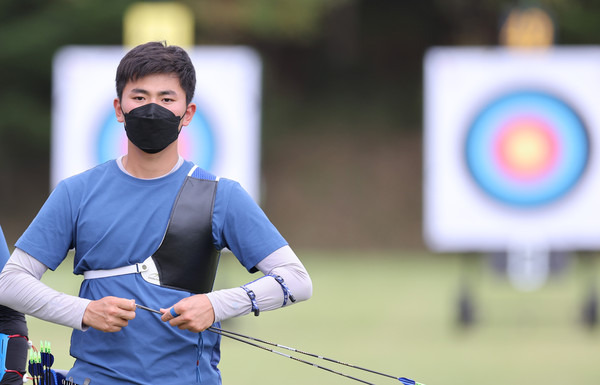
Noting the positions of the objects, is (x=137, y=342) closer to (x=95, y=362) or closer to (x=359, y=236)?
(x=95, y=362)

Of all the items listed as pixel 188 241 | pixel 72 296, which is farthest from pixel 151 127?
pixel 72 296

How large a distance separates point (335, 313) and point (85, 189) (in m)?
6.42

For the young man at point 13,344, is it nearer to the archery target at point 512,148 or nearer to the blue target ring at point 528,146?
the archery target at point 512,148

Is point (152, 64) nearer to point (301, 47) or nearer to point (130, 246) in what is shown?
point (130, 246)

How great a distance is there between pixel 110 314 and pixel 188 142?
5170mm

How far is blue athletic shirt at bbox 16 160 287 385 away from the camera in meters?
2.11

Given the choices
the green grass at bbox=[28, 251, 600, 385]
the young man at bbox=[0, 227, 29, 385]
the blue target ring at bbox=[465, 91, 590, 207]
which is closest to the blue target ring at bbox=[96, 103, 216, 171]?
the green grass at bbox=[28, 251, 600, 385]

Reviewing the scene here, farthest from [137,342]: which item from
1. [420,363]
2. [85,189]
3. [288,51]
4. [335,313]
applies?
[288,51]

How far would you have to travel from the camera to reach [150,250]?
7.04 feet

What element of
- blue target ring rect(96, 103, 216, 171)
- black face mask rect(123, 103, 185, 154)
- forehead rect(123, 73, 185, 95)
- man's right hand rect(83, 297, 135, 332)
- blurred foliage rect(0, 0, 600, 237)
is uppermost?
blurred foliage rect(0, 0, 600, 237)

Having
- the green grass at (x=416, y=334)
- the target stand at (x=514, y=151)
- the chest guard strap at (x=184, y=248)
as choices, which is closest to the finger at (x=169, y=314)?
the chest guard strap at (x=184, y=248)

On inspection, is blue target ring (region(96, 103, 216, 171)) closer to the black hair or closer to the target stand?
the target stand

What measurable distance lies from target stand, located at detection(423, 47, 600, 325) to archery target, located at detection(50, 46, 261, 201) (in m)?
1.38

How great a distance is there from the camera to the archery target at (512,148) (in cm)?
789
